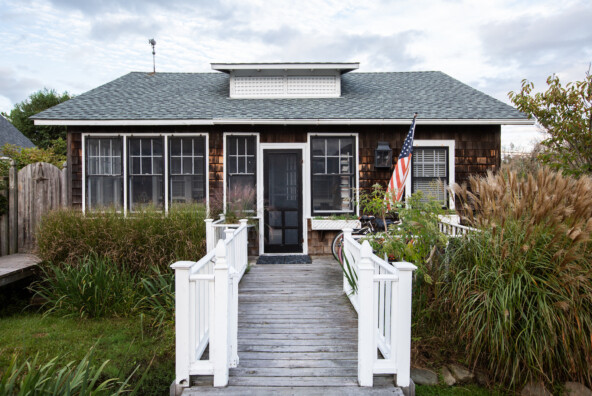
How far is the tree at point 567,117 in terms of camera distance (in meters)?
6.49

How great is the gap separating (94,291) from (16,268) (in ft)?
6.17

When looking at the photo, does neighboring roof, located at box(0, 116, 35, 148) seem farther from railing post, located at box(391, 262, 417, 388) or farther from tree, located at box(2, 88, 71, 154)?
railing post, located at box(391, 262, 417, 388)

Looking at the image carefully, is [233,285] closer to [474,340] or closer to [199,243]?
[474,340]

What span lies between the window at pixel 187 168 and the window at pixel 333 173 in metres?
2.44

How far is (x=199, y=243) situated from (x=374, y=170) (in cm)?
408

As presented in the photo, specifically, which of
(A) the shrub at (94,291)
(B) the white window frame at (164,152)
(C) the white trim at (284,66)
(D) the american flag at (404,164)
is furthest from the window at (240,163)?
(A) the shrub at (94,291)

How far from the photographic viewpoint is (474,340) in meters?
3.24

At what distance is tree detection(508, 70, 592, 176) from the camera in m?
6.49

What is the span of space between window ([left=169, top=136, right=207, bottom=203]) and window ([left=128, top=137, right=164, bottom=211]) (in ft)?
0.83

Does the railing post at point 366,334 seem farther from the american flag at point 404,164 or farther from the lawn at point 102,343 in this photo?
the american flag at point 404,164

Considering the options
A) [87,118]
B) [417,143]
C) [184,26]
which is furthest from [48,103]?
[417,143]

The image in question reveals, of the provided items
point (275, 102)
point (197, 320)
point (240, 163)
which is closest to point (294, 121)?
point (275, 102)

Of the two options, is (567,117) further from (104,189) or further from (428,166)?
(104,189)

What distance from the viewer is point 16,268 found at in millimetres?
5797
